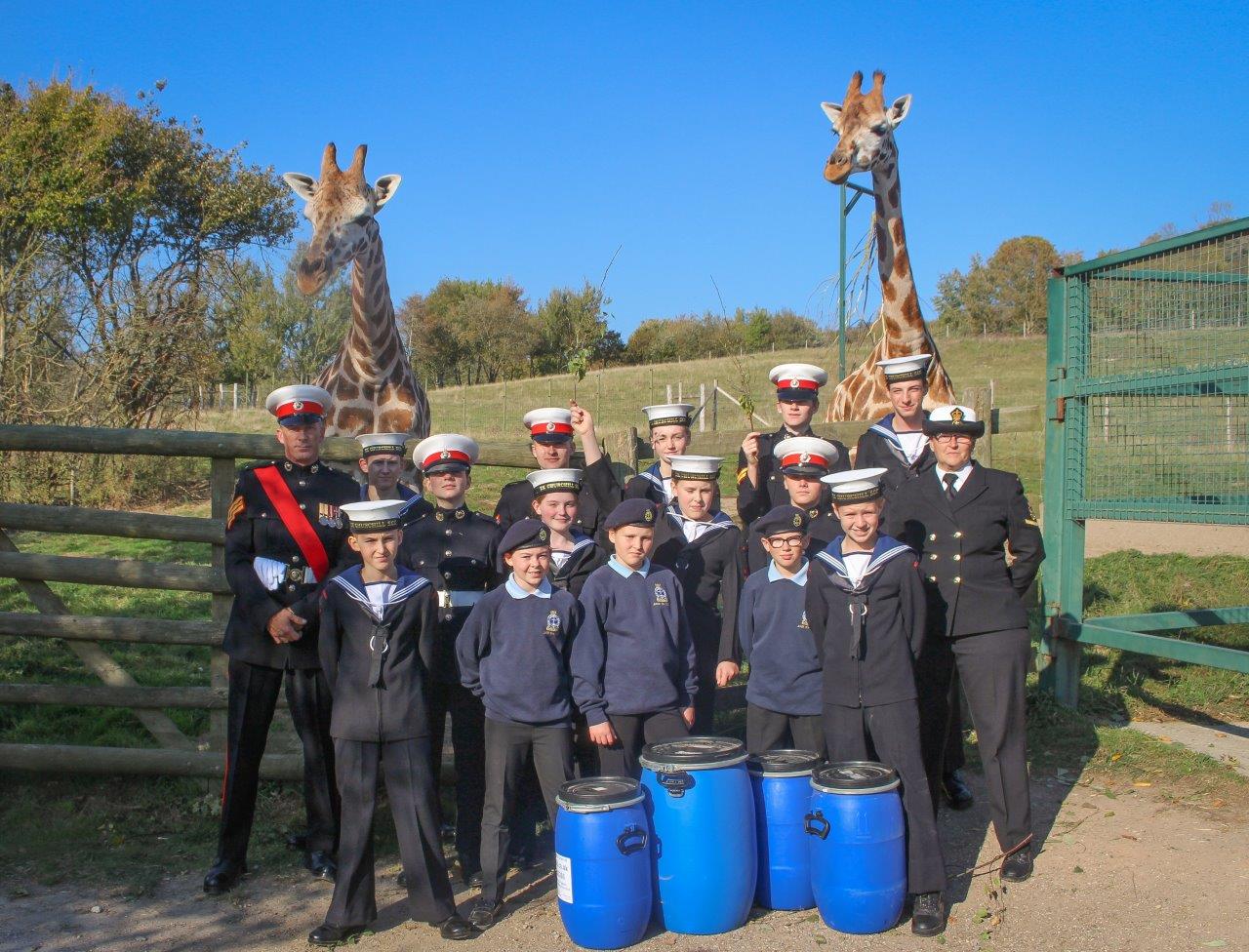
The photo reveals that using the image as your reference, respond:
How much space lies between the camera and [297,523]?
4.99m

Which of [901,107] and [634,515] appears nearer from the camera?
[634,515]

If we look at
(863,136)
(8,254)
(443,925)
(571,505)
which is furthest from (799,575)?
(8,254)

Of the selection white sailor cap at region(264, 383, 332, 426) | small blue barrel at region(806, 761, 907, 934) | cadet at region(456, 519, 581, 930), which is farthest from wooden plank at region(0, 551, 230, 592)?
small blue barrel at region(806, 761, 907, 934)

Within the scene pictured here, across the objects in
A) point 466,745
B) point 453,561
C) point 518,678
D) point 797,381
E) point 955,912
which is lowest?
point 955,912

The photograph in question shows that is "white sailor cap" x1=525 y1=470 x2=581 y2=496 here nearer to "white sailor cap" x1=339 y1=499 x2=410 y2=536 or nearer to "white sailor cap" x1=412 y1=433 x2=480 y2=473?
"white sailor cap" x1=412 y1=433 x2=480 y2=473

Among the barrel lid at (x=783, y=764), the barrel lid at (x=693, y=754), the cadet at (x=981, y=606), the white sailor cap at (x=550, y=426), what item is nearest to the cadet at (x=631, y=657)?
the barrel lid at (x=693, y=754)

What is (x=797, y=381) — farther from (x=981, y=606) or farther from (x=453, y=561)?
(x=453, y=561)

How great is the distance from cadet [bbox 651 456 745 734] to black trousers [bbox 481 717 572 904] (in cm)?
88

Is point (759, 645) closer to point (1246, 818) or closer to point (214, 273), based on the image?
point (1246, 818)

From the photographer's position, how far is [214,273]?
22.0 meters

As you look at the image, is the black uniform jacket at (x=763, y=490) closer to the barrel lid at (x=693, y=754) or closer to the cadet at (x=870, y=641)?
the cadet at (x=870, y=641)

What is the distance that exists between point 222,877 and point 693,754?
2146 mm

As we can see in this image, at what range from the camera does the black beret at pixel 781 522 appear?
4914mm

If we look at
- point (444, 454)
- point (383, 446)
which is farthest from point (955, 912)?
point (383, 446)
